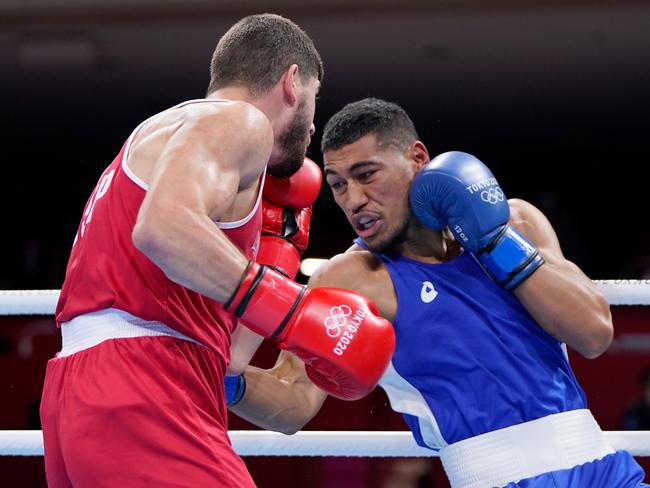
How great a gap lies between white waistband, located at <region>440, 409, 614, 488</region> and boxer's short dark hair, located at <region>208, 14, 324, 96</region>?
0.97m

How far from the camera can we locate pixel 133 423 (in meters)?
1.52

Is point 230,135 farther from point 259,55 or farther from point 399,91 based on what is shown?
point 399,91

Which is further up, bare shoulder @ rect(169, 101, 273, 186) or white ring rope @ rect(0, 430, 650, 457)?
bare shoulder @ rect(169, 101, 273, 186)

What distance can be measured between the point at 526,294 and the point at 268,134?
31.2 inches

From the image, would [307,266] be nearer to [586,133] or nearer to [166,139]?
[586,133]

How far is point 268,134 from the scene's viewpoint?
163 cm

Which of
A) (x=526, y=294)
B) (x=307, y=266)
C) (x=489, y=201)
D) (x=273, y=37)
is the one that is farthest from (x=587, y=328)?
(x=307, y=266)

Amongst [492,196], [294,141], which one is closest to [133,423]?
[294,141]

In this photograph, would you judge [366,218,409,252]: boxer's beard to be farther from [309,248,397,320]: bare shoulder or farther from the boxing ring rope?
the boxing ring rope

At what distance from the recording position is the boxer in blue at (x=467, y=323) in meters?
1.97

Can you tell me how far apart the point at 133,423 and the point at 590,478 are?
1063 mm

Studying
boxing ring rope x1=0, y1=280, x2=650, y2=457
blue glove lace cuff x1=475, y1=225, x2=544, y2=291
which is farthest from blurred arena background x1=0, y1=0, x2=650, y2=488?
blue glove lace cuff x1=475, y1=225, x2=544, y2=291

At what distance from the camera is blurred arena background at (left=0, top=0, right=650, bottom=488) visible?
7.96 metres

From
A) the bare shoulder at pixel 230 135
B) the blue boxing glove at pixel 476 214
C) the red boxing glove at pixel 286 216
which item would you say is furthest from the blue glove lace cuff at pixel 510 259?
the bare shoulder at pixel 230 135
